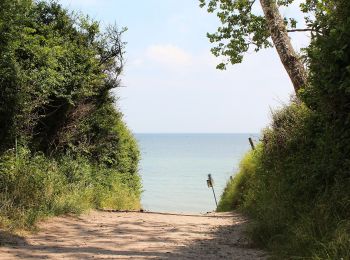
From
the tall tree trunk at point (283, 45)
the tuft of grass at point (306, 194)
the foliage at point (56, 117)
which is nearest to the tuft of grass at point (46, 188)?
the foliage at point (56, 117)

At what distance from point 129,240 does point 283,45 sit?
7171 millimetres

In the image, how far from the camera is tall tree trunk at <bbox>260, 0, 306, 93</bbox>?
38.9 feet

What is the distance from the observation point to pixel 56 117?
1255 centimetres

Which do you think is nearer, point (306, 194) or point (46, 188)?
point (306, 194)

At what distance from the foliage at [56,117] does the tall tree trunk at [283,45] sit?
560cm

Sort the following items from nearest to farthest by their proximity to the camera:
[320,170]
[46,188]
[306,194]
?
1. [320,170]
2. [306,194]
3. [46,188]

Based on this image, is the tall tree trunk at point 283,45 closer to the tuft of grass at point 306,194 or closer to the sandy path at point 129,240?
the tuft of grass at point 306,194

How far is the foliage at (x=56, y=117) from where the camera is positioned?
30.8 feet

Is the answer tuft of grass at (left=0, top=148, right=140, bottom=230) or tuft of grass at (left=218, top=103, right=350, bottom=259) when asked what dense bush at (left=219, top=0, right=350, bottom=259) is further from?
tuft of grass at (left=0, top=148, right=140, bottom=230)

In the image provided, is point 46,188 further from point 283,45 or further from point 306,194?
point 283,45

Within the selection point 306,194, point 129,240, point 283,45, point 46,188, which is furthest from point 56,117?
point 306,194

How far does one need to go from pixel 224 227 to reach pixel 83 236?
365 centimetres

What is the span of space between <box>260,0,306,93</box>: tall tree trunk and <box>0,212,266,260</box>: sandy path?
428cm

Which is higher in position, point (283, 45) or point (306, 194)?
point (283, 45)
